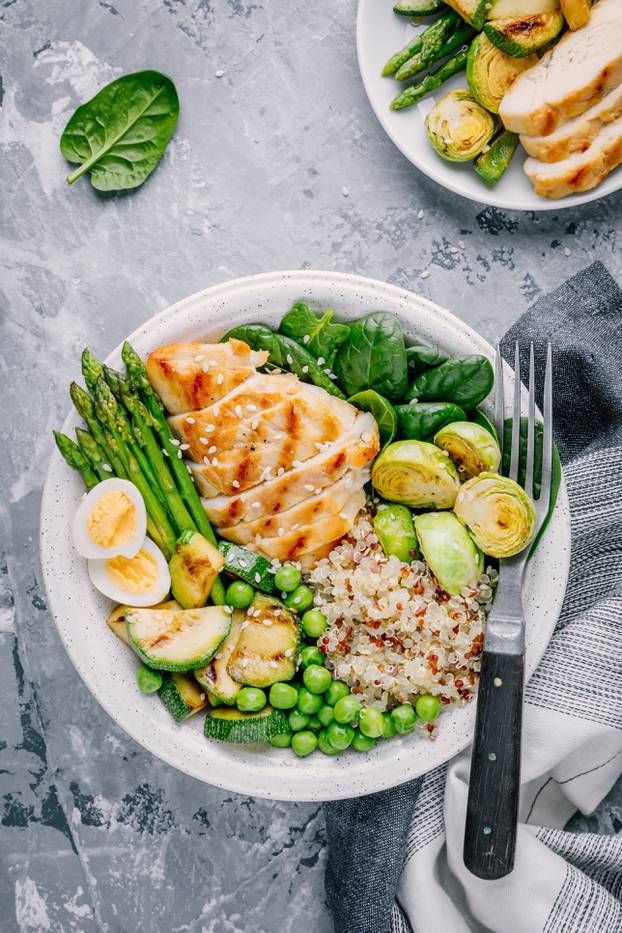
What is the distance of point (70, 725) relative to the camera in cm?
350

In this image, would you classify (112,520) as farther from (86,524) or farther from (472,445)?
(472,445)

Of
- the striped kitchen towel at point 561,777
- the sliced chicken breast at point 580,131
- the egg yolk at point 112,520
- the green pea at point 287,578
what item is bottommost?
the striped kitchen towel at point 561,777

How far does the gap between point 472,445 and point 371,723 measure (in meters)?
1.02

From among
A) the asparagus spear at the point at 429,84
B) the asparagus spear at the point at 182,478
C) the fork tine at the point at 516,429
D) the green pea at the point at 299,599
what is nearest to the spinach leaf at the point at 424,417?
the fork tine at the point at 516,429

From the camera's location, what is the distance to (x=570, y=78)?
3.17m

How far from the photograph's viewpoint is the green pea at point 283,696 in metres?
2.91

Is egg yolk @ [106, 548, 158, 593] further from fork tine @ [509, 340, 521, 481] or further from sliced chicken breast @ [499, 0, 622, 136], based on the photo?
sliced chicken breast @ [499, 0, 622, 136]

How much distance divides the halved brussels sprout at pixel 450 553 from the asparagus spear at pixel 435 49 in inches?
70.7

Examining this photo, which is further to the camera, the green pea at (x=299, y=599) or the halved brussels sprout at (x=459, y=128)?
the halved brussels sprout at (x=459, y=128)

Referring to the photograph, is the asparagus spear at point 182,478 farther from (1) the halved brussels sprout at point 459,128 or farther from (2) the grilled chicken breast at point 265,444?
(1) the halved brussels sprout at point 459,128

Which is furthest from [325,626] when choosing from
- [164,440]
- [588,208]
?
[588,208]

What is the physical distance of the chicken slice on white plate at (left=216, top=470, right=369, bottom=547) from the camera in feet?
9.71

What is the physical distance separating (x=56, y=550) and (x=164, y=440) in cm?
53

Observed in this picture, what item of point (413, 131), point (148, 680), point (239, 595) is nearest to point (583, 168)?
point (413, 131)
